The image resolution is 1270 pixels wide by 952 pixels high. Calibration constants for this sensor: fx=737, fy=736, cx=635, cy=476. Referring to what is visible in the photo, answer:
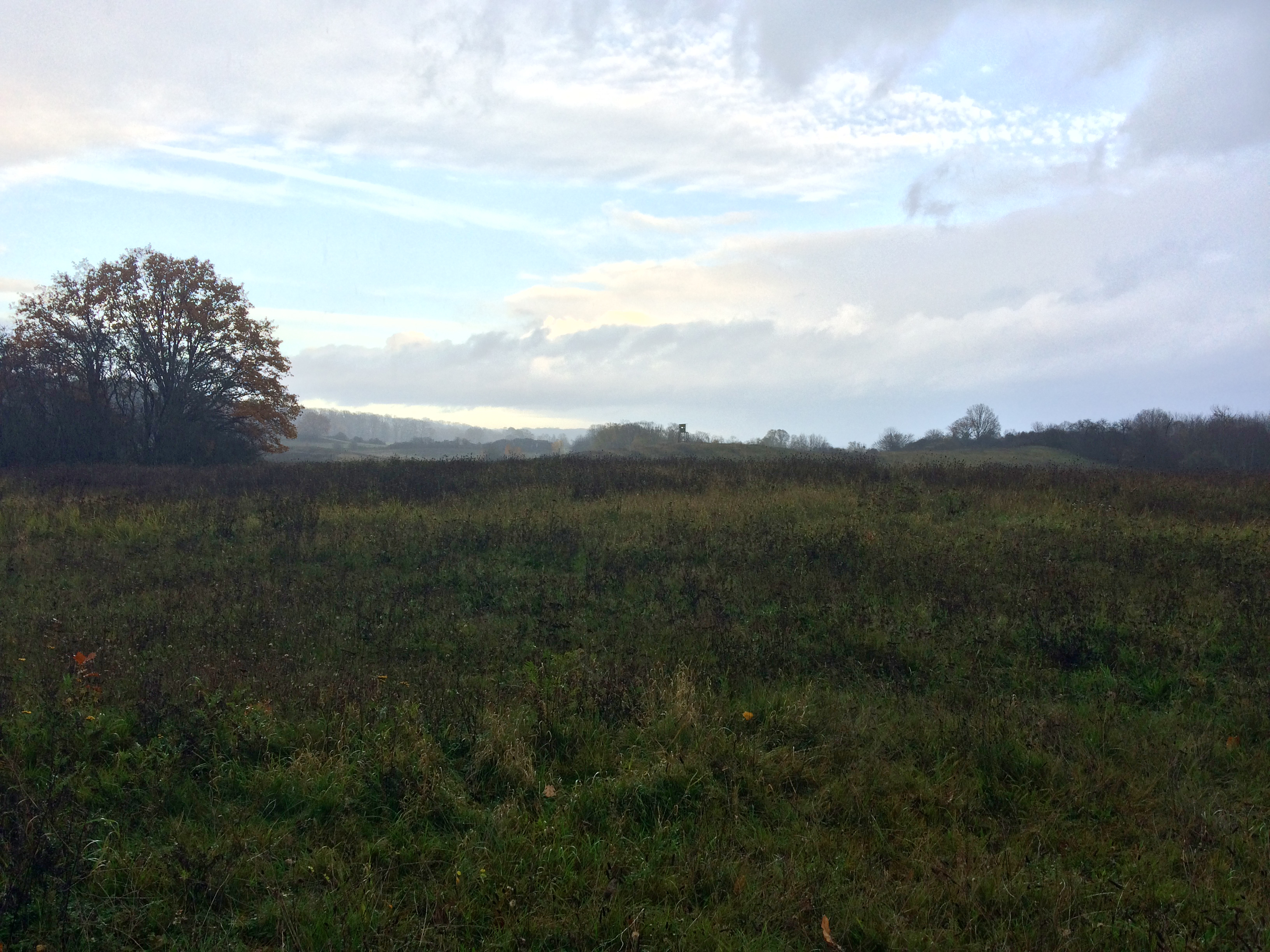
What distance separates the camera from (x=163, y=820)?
411cm

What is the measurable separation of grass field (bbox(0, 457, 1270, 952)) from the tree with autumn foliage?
1720 cm

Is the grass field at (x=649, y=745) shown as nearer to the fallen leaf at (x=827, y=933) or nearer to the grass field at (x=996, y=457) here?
the fallen leaf at (x=827, y=933)

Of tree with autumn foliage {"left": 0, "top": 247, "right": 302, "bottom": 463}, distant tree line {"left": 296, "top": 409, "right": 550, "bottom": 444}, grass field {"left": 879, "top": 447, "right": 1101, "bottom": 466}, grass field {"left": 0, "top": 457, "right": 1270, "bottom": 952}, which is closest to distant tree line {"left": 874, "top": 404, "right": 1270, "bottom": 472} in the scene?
grass field {"left": 879, "top": 447, "right": 1101, "bottom": 466}

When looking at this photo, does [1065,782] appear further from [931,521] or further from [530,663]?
[931,521]

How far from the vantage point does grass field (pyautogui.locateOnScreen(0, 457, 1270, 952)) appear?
3.53m

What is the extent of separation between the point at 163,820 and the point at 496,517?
8.94 m

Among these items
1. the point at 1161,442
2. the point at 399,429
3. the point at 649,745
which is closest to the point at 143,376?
the point at 649,745

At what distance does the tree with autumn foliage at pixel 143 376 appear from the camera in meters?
24.2

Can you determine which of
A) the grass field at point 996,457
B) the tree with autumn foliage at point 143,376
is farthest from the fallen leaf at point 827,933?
the tree with autumn foliage at point 143,376

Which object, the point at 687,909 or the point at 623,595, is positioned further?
the point at 623,595

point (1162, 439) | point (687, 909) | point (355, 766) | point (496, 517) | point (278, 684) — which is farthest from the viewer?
point (1162, 439)

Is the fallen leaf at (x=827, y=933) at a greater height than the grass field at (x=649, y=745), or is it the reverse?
the grass field at (x=649, y=745)

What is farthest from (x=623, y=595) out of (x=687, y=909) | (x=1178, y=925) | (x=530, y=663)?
(x=1178, y=925)

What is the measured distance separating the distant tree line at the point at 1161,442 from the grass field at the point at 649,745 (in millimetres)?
22996
